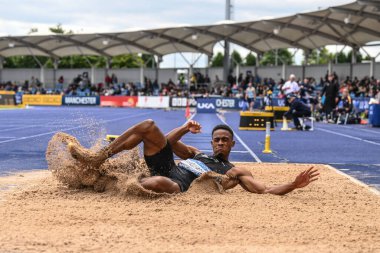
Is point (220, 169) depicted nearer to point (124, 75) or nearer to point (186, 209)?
point (186, 209)

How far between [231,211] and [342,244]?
67.5 inches

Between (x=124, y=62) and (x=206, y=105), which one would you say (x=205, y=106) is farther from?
(x=124, y=62)

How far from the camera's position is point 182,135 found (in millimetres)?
8477

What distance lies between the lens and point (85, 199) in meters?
7.85

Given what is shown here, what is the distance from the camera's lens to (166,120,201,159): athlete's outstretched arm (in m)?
8.27

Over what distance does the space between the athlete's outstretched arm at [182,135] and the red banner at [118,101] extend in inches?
1798

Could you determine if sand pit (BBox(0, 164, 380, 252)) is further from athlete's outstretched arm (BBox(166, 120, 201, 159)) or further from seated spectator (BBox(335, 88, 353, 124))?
seated spectator (BBox(335, 88, 353, 124))

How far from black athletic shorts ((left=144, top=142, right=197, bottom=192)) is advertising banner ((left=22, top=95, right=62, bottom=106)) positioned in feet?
164

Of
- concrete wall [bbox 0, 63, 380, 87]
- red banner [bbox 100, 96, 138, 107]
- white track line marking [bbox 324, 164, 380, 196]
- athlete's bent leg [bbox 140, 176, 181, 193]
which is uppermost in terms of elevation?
concrete wall [bbox 0, 63, 380, 87]

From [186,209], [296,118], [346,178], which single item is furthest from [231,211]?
[296,118]

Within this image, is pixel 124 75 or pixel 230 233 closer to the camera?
pixel 230 233

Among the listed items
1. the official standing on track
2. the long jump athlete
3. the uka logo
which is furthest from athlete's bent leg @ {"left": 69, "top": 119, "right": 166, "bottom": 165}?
the uka logo

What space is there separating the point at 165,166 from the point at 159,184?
13.5 inches

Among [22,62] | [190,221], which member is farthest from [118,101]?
[22,62]
